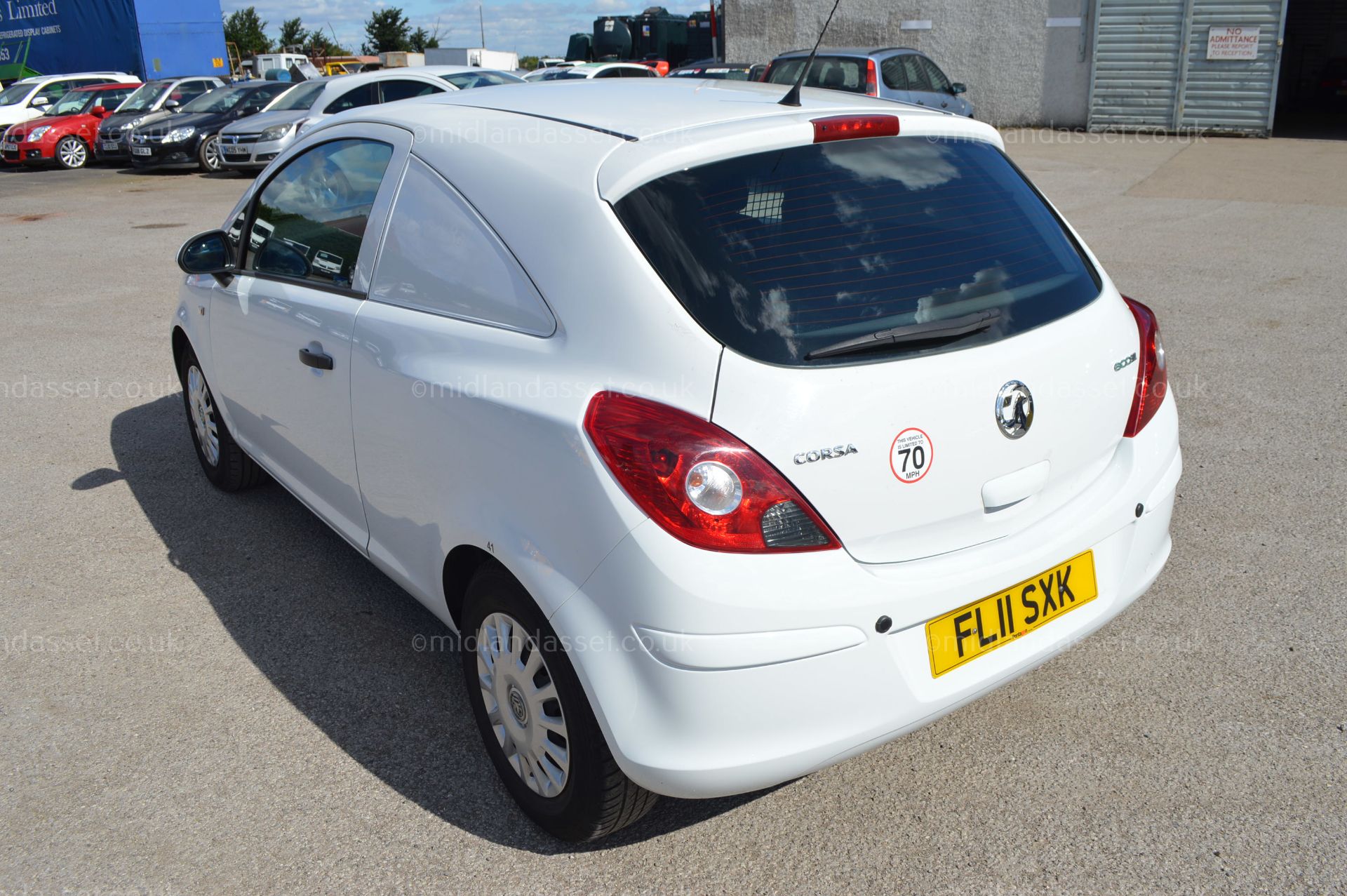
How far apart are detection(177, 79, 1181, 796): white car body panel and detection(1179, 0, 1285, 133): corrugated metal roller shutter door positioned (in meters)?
19.7

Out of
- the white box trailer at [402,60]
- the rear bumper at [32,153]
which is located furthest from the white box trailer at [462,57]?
the rear bumper at [32,153]

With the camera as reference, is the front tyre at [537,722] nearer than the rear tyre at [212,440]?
Yes

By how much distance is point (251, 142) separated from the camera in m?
16.9

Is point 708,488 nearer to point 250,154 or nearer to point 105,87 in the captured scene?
point 250,154

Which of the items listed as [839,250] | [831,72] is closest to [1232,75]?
[831,72]

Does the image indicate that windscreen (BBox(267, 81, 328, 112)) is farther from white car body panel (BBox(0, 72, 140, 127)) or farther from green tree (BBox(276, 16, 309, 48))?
green tree (BBox(276, 16, 309, 48))

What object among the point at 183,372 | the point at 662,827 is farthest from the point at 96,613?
the point at 662,827

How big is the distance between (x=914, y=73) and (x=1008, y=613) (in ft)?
49.4

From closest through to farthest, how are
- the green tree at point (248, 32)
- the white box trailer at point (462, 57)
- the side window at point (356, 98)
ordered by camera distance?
the side window at point (356, 98) < the white box trailer at point (462, 57) < the green tree at point (248, 32)

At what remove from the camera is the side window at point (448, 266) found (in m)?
2.55

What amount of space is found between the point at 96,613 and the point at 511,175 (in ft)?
7.99

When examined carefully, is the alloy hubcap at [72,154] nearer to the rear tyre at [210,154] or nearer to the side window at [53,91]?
the side window at [53,91]

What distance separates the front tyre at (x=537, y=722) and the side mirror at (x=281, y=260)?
1.45 meters

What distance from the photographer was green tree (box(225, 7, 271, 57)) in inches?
2726
